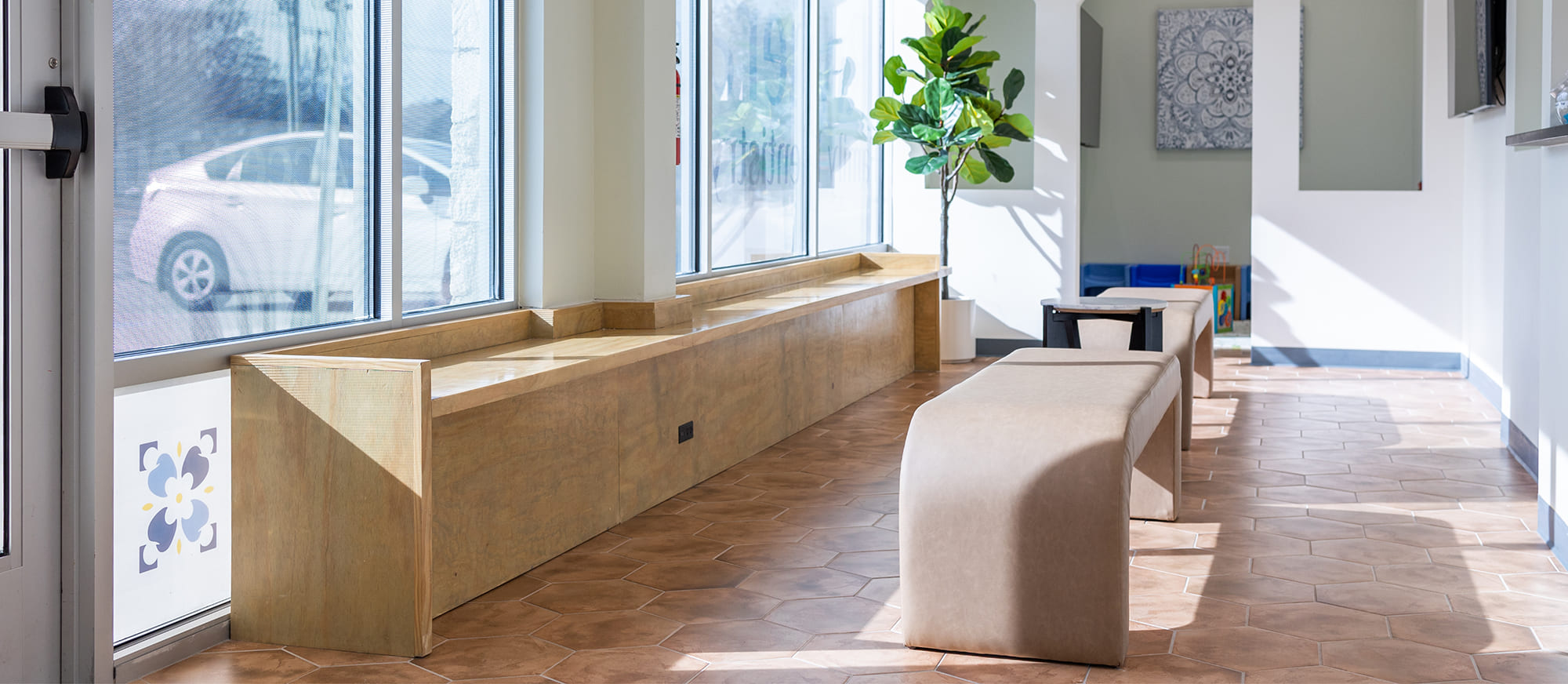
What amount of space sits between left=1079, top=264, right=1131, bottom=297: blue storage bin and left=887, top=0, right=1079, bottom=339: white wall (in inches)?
113

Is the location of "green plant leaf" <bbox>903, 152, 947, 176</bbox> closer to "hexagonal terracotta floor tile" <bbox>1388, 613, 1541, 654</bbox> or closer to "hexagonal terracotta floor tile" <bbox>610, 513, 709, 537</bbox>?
"hexagonal terracotta floor tile" <bbox>610, 513, 709, 537</bbox>

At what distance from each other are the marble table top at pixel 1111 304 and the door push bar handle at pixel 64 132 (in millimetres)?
4011

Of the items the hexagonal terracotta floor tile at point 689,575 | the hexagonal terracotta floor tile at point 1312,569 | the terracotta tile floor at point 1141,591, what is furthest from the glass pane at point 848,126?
the hexagonal terracotta floor tile at point 1312,569

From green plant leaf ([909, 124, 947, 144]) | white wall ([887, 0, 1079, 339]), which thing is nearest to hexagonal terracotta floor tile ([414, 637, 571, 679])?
green plant leaf ([909, 124, 947, 144])

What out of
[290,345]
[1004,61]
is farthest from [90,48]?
[1004,61]

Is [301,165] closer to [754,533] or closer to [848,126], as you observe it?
[754,533]

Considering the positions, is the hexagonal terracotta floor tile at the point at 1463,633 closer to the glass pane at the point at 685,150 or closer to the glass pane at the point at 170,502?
the glass pane at the point at 170,502

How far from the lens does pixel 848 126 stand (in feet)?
27.6

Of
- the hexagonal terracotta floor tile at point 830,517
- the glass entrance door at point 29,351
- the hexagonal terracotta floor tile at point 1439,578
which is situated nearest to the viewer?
the glass entrance door at point 29,351

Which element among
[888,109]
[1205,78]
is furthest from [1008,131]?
[1205,78]

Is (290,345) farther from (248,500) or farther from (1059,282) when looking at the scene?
(1059,282)

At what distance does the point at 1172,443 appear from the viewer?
14.0 ft

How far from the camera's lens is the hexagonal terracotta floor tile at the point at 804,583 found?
3.62 m

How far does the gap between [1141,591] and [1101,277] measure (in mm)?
8662
